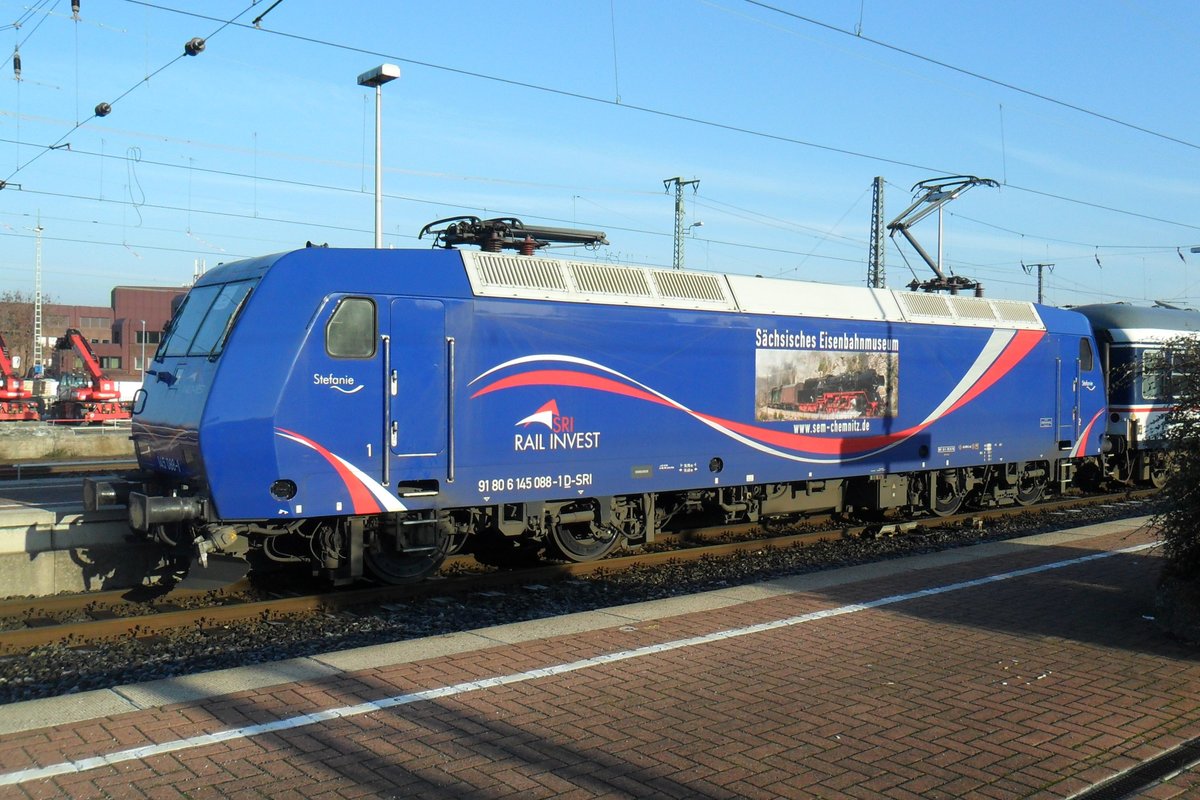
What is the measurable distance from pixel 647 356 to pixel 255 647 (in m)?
5.30

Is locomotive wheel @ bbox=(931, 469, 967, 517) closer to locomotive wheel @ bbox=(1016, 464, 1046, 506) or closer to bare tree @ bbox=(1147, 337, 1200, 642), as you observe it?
locomotive wheel @ bbox=(1016, 464, 1046, 506)

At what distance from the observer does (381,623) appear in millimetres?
9250

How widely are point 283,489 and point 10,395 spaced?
1482 inches

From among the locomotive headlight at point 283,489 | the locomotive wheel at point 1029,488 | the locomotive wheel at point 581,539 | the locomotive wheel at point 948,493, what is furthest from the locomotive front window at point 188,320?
the locomotive wheel at point 1029,488

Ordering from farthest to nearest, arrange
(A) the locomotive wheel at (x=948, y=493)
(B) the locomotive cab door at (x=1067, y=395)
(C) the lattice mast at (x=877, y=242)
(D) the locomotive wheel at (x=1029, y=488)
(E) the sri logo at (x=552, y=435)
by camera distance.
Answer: (C) the lattice mast at (x=877, y=242)
(D) the locomotive wheel at (x=1029, y=488)
(B) the locomotive cab door at (x=1067, y=395)
(A) the locomotive wheel at (x=948, y=493)
(E) the sri logo at (x=552, y=435)

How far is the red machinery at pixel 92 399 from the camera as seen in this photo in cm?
4122

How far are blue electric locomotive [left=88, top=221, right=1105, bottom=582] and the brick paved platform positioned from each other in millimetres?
2497

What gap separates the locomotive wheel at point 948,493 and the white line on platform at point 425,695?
6460 millimetres

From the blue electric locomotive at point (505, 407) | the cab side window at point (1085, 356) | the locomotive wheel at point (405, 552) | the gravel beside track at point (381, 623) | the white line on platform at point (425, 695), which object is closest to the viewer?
the white line on platform at point (425, 695)

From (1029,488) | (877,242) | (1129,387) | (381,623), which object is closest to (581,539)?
(381,623)

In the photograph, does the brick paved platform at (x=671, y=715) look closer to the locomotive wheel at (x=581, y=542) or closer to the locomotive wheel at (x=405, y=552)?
the locomotive wheel at (x=405, y=552)

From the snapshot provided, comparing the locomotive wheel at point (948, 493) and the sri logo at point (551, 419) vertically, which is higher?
the sri logo at point (551, 419)

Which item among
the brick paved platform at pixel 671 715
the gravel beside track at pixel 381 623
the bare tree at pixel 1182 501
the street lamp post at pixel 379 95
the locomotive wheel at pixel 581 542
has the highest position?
the street lamp post at pixel 379 95

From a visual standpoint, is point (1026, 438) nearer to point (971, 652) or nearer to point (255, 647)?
point (971, 652)
